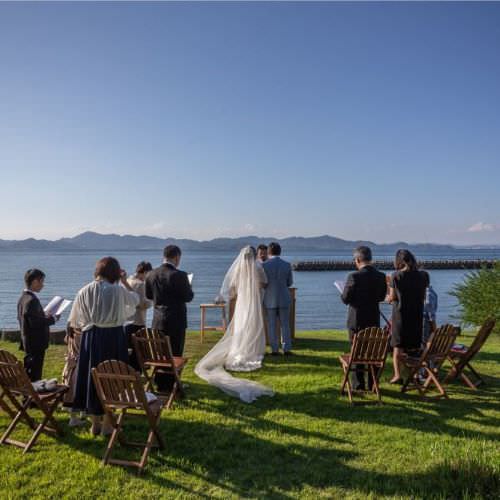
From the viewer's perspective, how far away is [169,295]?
7.15 meters

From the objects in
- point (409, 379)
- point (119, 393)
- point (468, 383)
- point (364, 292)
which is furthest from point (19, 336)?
point (468, 383)

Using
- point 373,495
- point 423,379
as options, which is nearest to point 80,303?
point 373,495

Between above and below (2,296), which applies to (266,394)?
above

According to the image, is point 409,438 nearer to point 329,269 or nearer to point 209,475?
point 209,475

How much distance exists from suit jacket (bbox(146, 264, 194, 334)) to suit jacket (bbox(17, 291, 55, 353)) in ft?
5.09

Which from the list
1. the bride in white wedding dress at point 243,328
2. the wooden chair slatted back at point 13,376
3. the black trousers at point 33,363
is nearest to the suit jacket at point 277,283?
the bride in white wedding dress at point 243,328

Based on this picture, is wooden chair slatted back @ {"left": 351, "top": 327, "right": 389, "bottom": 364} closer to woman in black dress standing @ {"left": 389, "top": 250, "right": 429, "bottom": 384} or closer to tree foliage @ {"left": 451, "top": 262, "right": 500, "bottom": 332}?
woman in black dress standing @ {"left": 389, "top": 250, "right": 429, "bottom": 384}

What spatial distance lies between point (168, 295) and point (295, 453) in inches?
119

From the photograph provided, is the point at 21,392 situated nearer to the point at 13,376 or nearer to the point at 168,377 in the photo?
the point at 13,376

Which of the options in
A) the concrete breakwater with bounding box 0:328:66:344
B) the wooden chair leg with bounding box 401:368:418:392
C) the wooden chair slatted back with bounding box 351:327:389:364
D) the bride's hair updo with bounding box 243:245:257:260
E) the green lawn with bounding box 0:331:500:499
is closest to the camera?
the green lawn with bounding box 0:331:500:499

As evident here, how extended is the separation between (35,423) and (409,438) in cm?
434

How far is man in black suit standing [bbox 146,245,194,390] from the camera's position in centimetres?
710

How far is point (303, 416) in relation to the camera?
6195 millimetres

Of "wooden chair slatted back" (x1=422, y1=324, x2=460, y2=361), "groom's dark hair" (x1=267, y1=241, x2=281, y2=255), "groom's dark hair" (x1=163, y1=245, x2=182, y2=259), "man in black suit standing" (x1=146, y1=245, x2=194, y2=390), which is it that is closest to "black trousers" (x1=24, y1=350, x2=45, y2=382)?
"man in black suit standing" (x1=146, y1=245, x2=194, y2=390)
